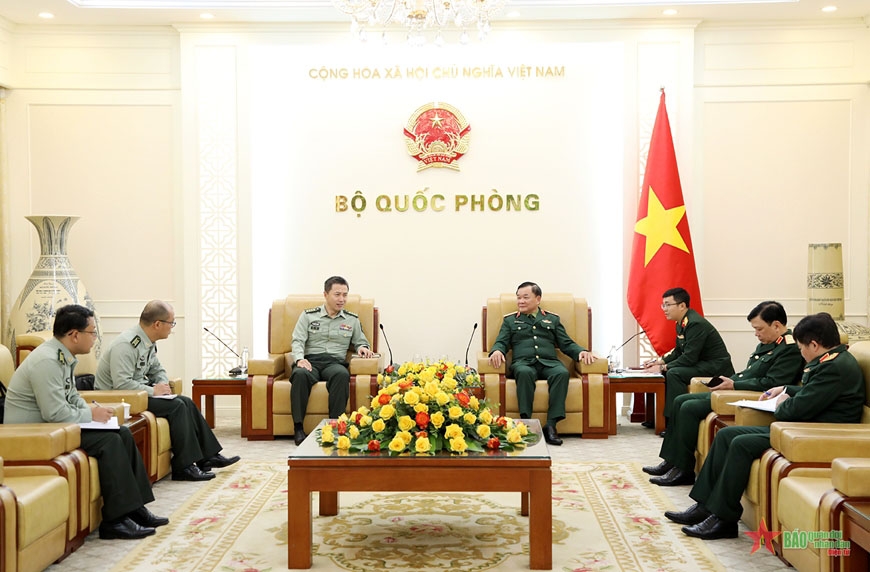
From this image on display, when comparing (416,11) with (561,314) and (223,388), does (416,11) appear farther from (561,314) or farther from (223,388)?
(223,388)

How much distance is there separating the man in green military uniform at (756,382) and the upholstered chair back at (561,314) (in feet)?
6.37

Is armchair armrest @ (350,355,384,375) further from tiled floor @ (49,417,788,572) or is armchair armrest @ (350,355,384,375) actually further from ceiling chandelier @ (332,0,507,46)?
ceiling chandelier @ (332,0,507,46)

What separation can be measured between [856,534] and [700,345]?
139 inches

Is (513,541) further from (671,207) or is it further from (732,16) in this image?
(732,16)

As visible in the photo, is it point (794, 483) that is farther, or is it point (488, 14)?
point (488, 14)

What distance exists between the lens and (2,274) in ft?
25.8

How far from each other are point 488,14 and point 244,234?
3415mm

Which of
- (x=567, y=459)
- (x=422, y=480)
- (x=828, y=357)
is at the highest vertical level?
(x=828, y=357)

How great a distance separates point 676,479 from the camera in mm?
5328

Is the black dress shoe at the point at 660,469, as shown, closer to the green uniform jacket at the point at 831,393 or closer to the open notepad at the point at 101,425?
the green uniform jacket at the point at 831,393

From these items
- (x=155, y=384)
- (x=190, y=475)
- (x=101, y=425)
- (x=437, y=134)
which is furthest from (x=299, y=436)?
(x=437, y=134)

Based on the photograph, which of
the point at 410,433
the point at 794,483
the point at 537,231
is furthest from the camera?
the point at 537,231

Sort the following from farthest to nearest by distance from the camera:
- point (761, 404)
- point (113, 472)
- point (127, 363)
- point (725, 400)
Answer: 1. point (127, 363)
2. point (725, 400)
3. point (761, 404)
4. point (113, 472)

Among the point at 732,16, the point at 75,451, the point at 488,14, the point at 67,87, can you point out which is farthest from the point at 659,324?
the point at 67,87
